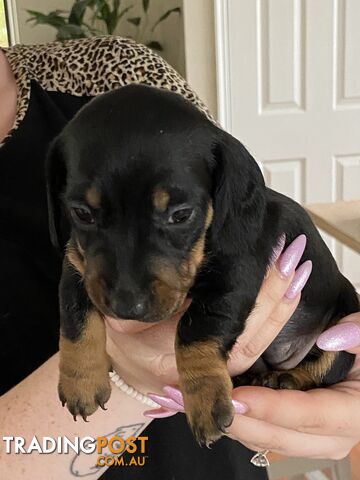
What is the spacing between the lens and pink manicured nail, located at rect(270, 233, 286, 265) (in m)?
0.97

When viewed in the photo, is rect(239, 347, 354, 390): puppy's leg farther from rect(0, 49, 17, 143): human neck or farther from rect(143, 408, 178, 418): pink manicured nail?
rect(0, 49, 17, 143): human neck

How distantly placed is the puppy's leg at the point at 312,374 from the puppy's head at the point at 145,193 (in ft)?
0.94

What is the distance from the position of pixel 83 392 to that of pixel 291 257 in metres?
0.36

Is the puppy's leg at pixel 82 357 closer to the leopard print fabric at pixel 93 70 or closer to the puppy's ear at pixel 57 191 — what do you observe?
the puppy's ear at pixel 57 191

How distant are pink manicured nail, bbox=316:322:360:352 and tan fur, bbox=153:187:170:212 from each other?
1.35 feet

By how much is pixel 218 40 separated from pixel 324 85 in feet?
1.92

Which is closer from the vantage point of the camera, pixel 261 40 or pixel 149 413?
pixel 149 413

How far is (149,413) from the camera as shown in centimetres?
99

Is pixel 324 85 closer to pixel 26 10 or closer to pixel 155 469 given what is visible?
pixel 26 10

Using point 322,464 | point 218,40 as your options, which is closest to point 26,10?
point 218,40

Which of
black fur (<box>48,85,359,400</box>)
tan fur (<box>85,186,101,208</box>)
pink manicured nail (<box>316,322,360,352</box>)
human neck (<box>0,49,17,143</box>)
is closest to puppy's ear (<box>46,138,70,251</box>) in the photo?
black fur (<box>48,85,359,400</box>)

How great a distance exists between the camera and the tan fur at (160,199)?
776 mm

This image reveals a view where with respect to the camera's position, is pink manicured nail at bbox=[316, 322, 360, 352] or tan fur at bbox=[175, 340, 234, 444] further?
pink manicured nail at bbox=[316, 322, 360, 352]

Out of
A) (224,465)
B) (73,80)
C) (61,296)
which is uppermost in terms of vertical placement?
(73,80)
